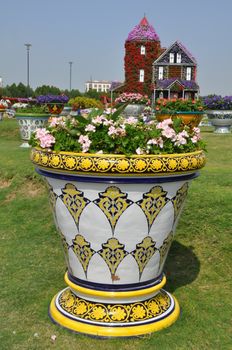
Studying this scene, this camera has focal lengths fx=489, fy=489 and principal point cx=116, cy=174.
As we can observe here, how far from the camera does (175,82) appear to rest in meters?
40.5

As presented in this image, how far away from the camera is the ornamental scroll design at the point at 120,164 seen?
3.02 metres

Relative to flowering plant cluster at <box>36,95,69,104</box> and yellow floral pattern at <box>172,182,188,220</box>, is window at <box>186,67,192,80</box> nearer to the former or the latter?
flowering plant cluster at <box>36,95,69,104</box>

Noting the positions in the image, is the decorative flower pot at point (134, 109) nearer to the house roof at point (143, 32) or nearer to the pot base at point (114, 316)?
the pot base at point (114, 316)

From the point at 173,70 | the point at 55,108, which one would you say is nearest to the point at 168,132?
the point at 55,108

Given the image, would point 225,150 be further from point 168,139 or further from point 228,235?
point 168,139

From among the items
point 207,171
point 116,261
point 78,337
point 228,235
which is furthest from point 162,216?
point 207,171

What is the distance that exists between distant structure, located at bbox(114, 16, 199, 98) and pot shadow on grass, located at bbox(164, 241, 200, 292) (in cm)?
3760

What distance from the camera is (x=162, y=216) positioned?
11.0 ft

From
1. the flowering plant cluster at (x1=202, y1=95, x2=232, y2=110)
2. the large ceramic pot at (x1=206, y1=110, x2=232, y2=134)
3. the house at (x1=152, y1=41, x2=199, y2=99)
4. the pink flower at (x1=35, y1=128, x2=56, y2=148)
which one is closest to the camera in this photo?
the pink flower at (x1=35, y1=128, x2=56, y2=148)

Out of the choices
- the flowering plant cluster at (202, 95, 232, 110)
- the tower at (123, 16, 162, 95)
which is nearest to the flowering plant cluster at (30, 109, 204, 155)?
the flowering plant cluster at (202, 95, 232, 110)

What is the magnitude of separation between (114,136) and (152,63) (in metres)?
41.7

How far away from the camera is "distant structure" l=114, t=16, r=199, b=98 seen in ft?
140

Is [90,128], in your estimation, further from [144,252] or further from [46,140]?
[144,252]

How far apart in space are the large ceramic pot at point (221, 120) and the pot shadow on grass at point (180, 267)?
10.4 meters
